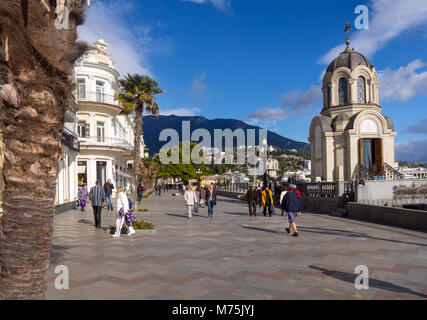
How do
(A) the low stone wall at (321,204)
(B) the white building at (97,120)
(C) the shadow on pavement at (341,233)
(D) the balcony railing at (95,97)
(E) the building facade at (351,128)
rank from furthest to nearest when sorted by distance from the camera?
(B) the white building at (97,120) < (D) the balcony railing at (95,97) < (E) the building facade at (351,128) < (A) the low stone wall at (321,204) < (C) the shadow on pavement at (341,233)

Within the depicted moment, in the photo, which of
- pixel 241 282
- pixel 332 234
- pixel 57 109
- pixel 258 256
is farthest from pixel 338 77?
pixel 57 109

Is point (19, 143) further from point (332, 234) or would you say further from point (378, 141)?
point (378, 141)

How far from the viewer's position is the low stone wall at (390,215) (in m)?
11.5

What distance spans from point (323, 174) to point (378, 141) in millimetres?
4360

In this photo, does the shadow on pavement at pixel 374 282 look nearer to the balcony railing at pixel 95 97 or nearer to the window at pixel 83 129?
the balcony railing at pixel 95 97

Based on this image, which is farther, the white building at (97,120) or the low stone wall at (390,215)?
the white building at (97,120)

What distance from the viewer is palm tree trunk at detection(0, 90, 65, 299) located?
126 inches

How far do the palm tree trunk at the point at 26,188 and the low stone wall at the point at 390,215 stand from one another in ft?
38.2

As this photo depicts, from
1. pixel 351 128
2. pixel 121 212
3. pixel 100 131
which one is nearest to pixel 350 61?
pixel 351 128

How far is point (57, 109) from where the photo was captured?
3.36 m

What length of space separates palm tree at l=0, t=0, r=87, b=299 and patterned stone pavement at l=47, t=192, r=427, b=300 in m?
2.08

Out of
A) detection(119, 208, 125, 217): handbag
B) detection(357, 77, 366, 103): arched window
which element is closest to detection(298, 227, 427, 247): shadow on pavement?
detection(119, 208, 125, 217): handbag

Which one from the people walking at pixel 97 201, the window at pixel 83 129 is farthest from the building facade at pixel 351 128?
the window at pixel 83 129

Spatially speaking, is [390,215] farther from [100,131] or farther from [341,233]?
[100,131]
